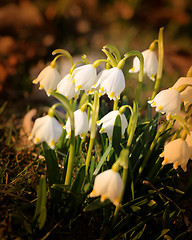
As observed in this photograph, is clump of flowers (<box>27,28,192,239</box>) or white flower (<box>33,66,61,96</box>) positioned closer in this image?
clump of flowers (<box>27,28,192,239</box>)

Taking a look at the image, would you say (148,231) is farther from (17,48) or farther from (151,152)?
(17,48)

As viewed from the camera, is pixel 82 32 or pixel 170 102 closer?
pixel 170 102

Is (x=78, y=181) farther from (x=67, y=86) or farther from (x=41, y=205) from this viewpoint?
(x=67, y=86)

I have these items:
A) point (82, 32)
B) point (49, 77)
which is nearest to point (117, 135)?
point (49, 77)

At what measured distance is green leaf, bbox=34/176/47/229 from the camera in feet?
2.46

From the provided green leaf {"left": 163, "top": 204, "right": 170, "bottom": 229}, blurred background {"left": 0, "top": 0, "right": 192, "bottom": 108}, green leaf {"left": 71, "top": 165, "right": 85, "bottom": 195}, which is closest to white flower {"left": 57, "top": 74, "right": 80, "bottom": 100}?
green leaf {"left": 71, "top": 165, "right": 85, "bottom": 195}

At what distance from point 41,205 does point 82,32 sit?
2444mm

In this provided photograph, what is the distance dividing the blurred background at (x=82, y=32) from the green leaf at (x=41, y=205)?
48.3 inches

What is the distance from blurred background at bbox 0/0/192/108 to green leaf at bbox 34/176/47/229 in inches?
48.3

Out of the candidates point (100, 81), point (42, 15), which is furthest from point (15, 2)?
point (100, 81)

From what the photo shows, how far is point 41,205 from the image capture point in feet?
2.55

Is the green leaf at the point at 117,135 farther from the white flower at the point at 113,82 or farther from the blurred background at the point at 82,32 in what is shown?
the blurred background at the point at 82,32

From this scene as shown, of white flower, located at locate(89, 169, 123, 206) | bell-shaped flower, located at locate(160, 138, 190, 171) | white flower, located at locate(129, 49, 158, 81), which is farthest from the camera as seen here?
white flower, located at locate(129, 49, 158, 81)

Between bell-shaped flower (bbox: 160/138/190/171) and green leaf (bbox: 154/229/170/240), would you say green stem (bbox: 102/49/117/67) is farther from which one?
green leaf (bbox: 154/229/170/240)
